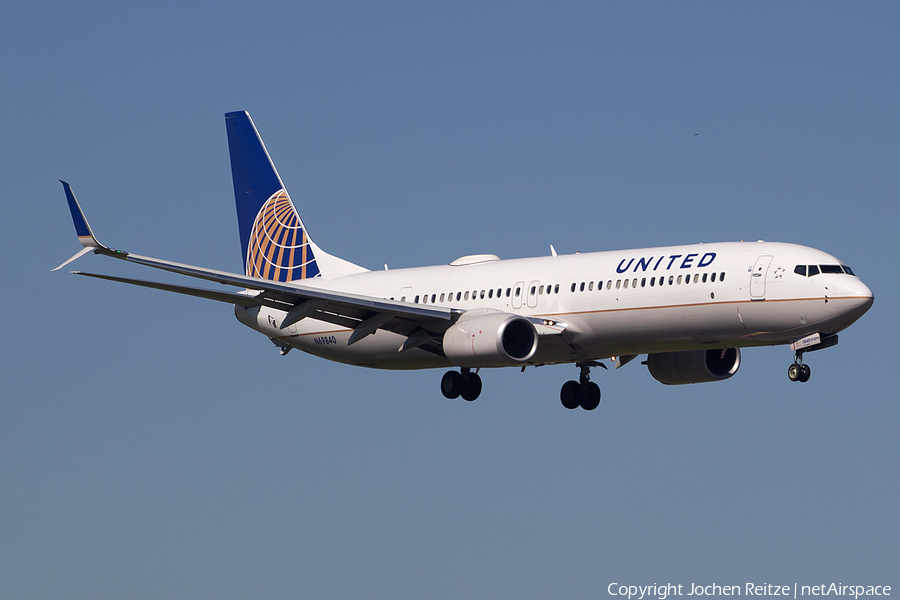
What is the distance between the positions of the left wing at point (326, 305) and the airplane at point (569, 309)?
0.18 ft

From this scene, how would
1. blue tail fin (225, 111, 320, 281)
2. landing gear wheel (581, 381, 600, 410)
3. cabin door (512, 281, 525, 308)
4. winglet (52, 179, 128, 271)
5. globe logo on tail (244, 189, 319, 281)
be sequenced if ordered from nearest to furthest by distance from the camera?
winglet (52, 179, 128, 271), cabin door (512, 281, 525, 308), landing gear wheel (581, 381, 600, 410), globe logo on tail (244, 189, 319, 281), blue tail fin (225, 111, 320, 281)

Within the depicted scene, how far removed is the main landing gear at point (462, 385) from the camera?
4997cm

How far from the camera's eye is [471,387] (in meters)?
50.0

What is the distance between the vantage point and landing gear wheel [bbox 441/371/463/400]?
4997 cm

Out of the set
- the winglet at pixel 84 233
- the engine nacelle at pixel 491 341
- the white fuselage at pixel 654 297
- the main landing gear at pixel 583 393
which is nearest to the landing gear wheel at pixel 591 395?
the main landing gear at pixel 583 393

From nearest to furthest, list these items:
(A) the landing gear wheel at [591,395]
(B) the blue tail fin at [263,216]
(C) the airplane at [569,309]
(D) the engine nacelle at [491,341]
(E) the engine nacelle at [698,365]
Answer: (C) the airplane at [569,309]
(D) the engine nacelle at [491,341]
(E) the engine nacelle at [698,365]
(A) the landing gear wheel at [591,395]
(B) the blue tail fin at [263,216]

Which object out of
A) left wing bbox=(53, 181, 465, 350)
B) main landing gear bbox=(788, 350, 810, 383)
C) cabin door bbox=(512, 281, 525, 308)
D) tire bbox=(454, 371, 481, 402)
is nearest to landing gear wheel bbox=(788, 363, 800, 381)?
main landing gear bbox=(788, 350, 810, 383)

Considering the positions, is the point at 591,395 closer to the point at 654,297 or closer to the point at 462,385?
the point at 462,385

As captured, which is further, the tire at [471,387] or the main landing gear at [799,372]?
the tire at [471,387]

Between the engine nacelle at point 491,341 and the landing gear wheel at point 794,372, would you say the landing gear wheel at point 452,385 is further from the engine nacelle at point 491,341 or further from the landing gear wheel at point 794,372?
the landing gear wheel at point 794,372

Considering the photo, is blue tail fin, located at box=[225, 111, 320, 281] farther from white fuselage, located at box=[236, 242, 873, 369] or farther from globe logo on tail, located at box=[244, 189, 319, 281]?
white fuselage, located at box=[236, 242, 873, 369]

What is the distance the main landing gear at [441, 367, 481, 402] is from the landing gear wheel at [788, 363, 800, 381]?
12432 millimetres

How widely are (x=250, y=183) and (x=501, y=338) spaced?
66.0 feet

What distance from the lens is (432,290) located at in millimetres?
50781
